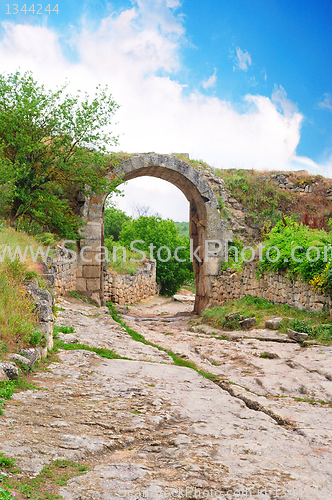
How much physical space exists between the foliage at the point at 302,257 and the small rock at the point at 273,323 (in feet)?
4.00

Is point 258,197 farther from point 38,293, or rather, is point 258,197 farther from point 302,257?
point 38,293

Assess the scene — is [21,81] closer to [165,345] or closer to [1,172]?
[1,172]

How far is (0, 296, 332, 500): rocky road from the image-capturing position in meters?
2.65

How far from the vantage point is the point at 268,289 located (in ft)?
38.2

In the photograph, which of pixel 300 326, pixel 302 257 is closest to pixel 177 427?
pixel 300 326

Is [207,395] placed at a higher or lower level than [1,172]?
lower

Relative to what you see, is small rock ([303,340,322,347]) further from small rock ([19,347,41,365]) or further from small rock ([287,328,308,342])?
small rock ([19,347,41,365])

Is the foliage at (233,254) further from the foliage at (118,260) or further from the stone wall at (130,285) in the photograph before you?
the foliage at (118,260)

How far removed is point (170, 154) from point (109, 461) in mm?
13405

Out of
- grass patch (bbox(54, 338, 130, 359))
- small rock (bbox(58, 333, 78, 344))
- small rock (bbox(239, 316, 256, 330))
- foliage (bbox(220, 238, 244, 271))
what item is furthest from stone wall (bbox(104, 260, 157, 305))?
grass patch (bbox(54, 338, 130, 359))

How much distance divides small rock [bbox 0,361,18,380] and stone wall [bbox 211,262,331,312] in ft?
23.5

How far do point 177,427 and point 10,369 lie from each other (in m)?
1.86

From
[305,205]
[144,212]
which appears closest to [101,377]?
[305,205]

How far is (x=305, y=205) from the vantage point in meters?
16.5
